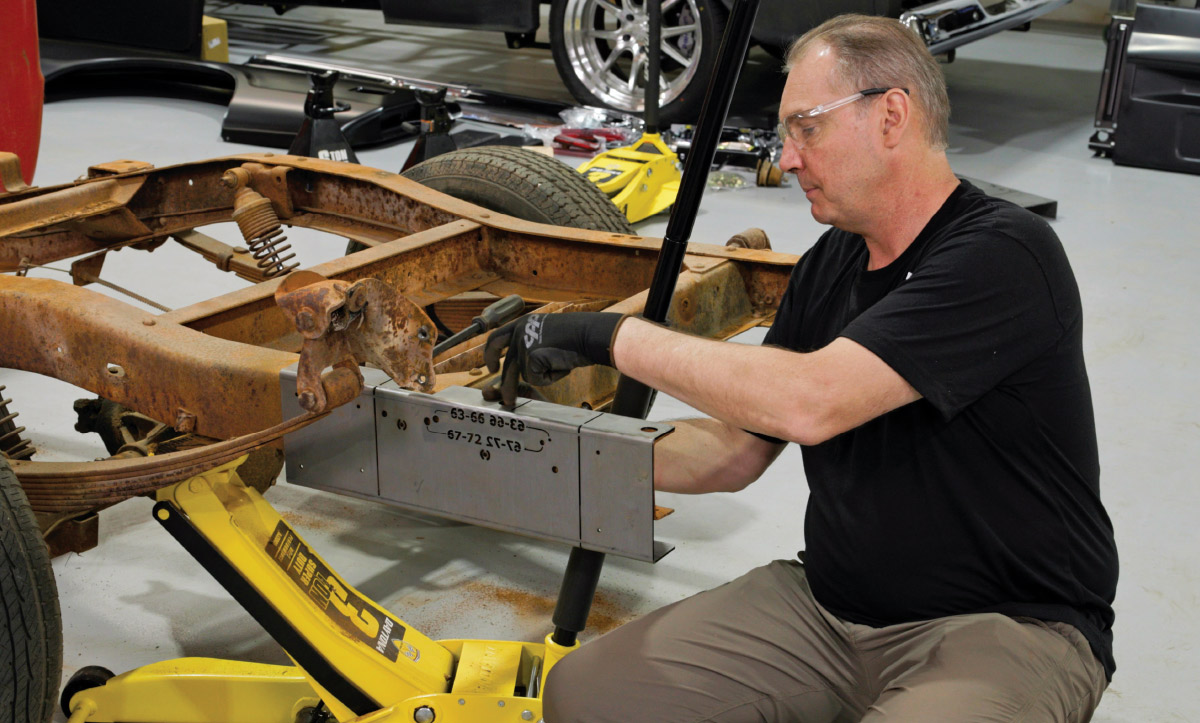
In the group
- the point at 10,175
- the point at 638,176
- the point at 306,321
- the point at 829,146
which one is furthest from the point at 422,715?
the point at 638,176

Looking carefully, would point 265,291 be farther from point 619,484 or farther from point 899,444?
point 899,444

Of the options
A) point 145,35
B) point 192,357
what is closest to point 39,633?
point 192,357

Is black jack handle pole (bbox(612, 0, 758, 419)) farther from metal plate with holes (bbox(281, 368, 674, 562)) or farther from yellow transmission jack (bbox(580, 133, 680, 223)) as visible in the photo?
yellow transmission jack (bbox(580, 133, 680, 223))

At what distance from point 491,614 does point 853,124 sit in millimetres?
1395

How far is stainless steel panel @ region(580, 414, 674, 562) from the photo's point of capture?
5.26ft

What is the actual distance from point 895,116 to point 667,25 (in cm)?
515

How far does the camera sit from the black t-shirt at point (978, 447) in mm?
1606

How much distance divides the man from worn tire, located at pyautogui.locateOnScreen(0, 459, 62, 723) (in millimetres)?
A: 753

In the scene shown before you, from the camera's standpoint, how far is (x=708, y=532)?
9.63ft

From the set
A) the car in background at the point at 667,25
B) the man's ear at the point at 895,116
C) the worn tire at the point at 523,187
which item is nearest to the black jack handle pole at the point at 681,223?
the man's ear at the point at 895,116

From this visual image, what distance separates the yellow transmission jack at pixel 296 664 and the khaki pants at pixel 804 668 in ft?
0.71

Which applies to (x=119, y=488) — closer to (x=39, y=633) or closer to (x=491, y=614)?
(x=39, y=633)

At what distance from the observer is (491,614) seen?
2.60 meters

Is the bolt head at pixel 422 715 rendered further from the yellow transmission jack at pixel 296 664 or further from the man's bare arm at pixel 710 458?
the man's bare arm at pixel 710 458
